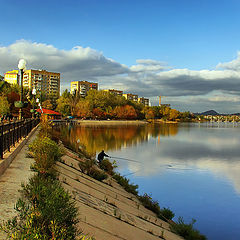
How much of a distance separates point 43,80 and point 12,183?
153 metres

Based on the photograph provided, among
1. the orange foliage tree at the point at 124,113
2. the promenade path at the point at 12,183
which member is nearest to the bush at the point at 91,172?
the promenade path at the point at 12,183

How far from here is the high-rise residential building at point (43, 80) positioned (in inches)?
5837

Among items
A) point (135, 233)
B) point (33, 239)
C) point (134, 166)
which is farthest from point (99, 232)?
point (134, 166)

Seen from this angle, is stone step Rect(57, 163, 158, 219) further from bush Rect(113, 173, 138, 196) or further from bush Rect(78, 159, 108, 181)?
bush Rect(78, 159, 108, 181)

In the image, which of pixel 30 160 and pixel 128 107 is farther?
pixel 128 107

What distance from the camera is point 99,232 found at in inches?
210

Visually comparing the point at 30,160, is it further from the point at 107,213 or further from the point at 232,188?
the point at 232,188

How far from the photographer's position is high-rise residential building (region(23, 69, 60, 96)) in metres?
148

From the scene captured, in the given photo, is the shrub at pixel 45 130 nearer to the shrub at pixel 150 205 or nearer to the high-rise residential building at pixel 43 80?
the shrub at pixel 150 205

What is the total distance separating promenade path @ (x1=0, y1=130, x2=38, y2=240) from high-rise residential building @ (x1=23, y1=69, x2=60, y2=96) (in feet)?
471

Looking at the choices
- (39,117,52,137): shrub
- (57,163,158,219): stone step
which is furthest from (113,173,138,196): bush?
(39,117,52,137): shrub

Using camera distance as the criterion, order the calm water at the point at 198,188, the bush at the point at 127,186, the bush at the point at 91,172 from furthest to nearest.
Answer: the bush at the point at 127,186 → the bush at the point at 91,172 → the calm water at the point at 198,188

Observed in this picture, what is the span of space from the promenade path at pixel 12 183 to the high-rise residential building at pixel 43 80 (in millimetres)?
143647

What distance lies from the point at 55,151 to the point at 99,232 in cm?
537
